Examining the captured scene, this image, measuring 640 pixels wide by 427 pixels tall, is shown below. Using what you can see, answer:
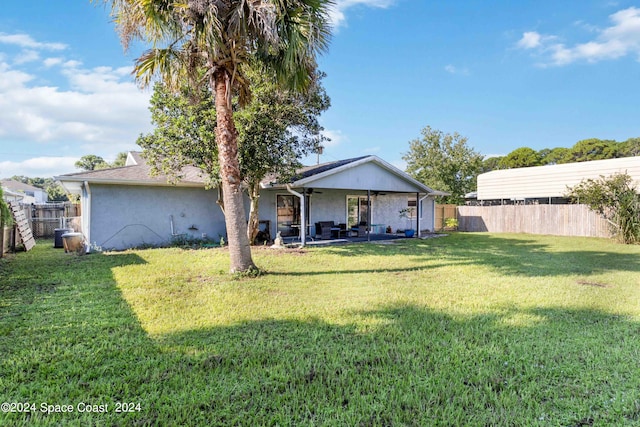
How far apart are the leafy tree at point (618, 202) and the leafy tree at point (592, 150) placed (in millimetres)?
37230

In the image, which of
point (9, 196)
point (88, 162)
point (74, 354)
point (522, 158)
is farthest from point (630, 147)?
point (88, 162)

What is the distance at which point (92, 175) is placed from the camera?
12117 mm

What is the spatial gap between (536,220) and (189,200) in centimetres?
1976

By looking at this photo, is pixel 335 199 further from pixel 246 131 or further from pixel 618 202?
pixel 618 202

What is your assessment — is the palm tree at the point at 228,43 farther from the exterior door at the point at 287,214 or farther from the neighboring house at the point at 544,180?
the neighboring house at the point at 544,180

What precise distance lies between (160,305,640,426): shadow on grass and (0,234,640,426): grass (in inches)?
0.7

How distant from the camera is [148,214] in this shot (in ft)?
44.0

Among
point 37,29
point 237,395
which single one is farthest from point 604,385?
point 37,29

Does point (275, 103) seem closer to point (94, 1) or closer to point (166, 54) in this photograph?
point (166, 54)

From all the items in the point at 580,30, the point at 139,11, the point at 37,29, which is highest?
the point at 580,30

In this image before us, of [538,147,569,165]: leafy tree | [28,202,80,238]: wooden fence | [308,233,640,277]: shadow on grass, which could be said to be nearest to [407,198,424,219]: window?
[308,233,640,277]: shadow on grass

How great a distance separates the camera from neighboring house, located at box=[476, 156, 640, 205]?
64.8ft

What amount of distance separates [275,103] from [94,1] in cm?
504

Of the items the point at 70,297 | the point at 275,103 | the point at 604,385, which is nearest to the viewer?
the point at 604,385
